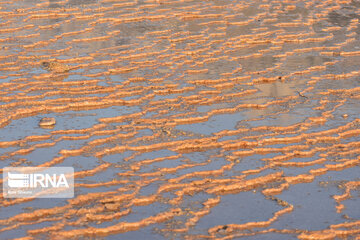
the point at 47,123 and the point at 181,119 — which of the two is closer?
the point at 47,123

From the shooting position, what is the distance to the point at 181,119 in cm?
625

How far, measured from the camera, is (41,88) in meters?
6.95

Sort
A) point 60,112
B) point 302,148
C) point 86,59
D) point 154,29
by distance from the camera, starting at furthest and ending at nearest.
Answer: point 154,29 < point 86,59 < point 60,112 < point 302,148

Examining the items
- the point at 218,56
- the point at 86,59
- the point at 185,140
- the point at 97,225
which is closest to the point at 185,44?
the point at 218,56

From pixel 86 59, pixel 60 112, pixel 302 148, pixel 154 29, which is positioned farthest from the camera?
pixel 154 29

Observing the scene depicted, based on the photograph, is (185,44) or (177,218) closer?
(177,218)

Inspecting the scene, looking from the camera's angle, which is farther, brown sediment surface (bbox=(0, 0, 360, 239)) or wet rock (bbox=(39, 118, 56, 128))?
wet rock (bbox=(39, 118, 56, 128))

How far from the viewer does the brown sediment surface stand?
4.46 m

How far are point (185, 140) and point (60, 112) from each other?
1.33 meters

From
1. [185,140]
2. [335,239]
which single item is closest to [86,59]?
[185,140]

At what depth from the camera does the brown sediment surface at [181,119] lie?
14.6ft

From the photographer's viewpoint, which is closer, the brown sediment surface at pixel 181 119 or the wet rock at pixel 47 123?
the brown sediment surface at pixel 181 119

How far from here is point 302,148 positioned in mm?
5723

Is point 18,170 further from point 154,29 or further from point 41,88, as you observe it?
point 154,29
